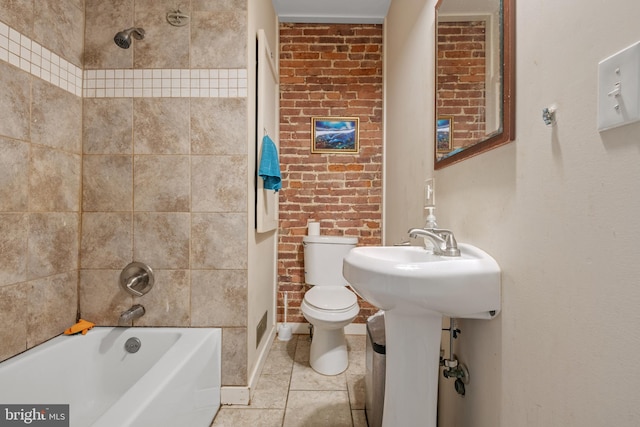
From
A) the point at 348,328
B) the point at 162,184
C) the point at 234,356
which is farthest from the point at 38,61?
the point at 348,328

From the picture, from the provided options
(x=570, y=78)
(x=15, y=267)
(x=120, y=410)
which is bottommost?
(x=120, y=410)

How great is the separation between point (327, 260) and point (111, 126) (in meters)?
1.58

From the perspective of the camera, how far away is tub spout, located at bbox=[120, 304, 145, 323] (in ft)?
4.98

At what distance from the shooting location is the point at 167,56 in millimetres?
1601

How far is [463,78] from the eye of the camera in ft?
3.79

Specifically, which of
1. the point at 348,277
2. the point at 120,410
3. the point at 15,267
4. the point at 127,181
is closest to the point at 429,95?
the point at 348,277

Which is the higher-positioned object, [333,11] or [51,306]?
[333,11]

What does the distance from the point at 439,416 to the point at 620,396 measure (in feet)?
3.32

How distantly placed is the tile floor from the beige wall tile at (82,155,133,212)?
1222mm

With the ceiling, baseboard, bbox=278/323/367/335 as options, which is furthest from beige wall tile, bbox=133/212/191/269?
the ceiling

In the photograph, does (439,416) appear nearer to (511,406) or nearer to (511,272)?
(511,406)

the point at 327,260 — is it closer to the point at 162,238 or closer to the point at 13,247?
the point at 162,238

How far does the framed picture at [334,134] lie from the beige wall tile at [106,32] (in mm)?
1377

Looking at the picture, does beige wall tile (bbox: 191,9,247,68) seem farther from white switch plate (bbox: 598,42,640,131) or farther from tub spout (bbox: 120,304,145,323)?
white switch plate (bbox: 598,42,640,131)
